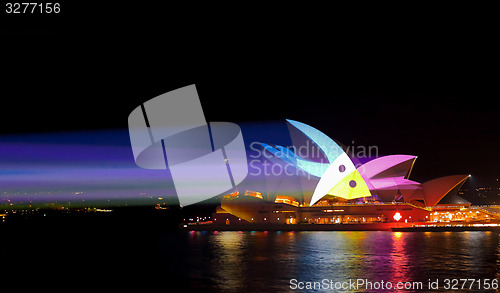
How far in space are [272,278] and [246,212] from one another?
31.7m

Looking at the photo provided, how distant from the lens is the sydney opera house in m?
51.2

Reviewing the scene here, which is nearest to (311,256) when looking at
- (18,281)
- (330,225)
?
(18,281)

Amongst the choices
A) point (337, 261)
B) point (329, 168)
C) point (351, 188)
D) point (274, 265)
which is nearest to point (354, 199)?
point (351, 188)

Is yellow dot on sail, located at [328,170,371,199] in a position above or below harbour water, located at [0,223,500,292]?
above

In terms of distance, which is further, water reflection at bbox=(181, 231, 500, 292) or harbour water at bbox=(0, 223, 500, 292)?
water reflection at bbox=(181, 231, 500, 292)

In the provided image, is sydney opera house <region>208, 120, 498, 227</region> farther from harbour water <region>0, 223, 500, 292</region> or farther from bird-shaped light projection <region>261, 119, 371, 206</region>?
harbour water <region>0, 223, 500, 292</region>

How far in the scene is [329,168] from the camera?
4941 cm

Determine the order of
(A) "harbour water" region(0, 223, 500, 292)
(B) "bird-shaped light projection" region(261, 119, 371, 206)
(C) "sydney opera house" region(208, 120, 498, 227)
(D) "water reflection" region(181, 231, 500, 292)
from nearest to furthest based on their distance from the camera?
(A) "harbour water" region(0, 223, 500, 292)
(D) "water reflection" region(181, 231, 500, 292)
(B) "bird-shaped light projection" region(261, 119, 371, 206)
(C) "sydney opera house" region(208, 120, 498, 227)

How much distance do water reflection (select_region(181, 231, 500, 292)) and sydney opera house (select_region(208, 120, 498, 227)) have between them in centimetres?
1371

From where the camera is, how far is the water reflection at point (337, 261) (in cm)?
2223

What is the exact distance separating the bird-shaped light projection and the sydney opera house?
107 millimetres

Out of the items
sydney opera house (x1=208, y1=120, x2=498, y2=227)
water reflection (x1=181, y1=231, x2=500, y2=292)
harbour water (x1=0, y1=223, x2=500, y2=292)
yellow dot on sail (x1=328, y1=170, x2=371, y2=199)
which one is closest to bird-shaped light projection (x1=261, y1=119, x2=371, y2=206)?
yellow dot on sail (x1=328, y1=170, x2=371, y2=199)

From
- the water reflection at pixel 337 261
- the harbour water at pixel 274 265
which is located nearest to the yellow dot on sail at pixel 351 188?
the harbour water at pixel 274 265

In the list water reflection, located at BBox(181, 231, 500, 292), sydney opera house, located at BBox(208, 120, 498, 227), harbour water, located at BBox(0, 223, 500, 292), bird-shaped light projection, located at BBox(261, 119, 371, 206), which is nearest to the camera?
harbour water, located at BBox(0, 223, 500, 292)
